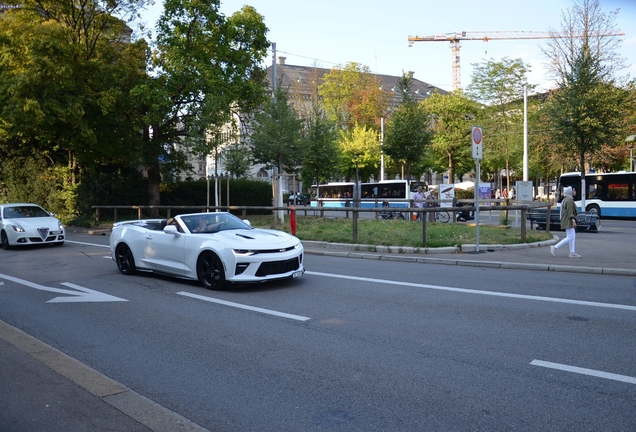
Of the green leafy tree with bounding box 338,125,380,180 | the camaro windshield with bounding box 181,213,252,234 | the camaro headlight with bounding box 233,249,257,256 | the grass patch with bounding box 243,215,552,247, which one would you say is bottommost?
the grass patch with bounding box 243,215,552,247

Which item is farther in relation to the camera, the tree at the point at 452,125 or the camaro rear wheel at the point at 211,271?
the tree at the point at 452,125

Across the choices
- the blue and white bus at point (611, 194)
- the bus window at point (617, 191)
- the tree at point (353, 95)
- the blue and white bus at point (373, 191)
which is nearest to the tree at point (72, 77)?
the blue and white bus at point (373, 191)

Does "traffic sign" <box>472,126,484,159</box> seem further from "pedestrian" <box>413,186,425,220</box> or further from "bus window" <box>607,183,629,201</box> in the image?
"bus window" <box>607,183,629,201</box>

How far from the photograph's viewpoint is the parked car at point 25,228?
18.3 metres

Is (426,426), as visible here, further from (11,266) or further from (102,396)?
(11,266)

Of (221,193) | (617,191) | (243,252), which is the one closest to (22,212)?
(243,252)

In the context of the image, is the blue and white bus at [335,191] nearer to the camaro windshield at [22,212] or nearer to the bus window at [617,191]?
the bus window at [617,191]

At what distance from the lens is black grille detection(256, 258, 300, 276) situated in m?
9.72

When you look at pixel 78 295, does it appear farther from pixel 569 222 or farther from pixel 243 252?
pixel 569 222

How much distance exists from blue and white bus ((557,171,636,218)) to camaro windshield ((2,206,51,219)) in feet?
92.0

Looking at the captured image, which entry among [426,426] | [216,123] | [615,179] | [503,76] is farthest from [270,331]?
[503,76]

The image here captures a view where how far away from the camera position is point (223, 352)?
6258 mm

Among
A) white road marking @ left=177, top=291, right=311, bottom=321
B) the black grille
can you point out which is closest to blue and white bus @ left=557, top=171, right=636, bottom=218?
the black grille

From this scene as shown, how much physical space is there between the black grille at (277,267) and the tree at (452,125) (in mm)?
46535
